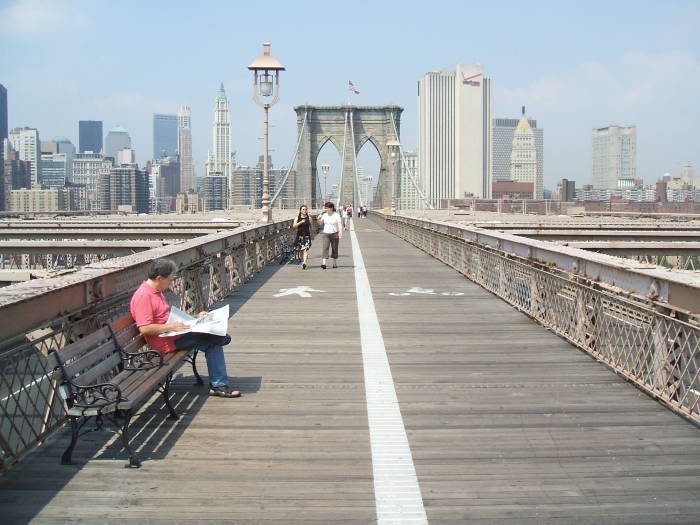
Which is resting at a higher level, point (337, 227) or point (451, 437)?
point (337, 227)

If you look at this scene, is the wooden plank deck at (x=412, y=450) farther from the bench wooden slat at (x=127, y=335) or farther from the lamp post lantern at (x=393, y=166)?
the lamp post lantern at (x=393, y=166)

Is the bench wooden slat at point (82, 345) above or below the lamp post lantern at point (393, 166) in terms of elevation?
below

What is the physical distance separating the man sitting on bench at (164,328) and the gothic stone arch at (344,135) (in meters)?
107

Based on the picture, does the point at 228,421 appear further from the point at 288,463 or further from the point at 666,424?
the point at 666,424

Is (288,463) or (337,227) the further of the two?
(337,227)

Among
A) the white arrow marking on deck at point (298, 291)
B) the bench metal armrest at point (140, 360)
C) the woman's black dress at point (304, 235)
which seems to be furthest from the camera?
the woman's black dress at point (304, 235)

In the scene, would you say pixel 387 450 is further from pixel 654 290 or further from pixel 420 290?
pixel 420 290

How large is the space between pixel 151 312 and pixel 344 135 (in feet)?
371

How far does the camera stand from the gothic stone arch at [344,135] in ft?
380

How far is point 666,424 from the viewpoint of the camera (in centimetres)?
613

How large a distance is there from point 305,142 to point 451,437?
375 ft

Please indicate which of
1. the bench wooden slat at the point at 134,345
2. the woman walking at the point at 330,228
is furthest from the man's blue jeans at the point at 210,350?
the woman walking at the point at 330,228

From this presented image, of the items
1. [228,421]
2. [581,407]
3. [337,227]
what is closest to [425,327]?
[581,407]

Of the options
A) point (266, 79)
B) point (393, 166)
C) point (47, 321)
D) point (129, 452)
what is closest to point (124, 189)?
point (393, 166)
